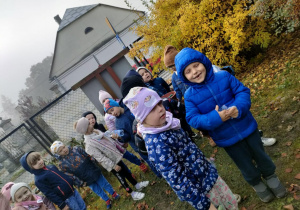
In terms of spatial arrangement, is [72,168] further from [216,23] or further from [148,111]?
[216,23]

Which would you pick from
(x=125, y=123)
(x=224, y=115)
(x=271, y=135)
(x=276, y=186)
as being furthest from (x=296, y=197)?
(x=125, y=123)

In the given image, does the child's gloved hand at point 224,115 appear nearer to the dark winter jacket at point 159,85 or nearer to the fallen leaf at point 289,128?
the fallen leaf at point 289,128

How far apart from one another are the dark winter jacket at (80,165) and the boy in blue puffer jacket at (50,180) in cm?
18

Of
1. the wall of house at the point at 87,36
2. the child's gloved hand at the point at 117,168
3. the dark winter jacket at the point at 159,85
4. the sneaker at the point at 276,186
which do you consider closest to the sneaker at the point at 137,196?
the child's gloved hand at the point at 117,168

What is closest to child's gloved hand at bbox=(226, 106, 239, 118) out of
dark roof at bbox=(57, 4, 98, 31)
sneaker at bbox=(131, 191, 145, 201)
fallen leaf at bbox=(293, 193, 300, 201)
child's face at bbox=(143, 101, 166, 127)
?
child's face at bbox=(143, 101, 166, 127)

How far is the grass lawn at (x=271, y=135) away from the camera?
8.61ft

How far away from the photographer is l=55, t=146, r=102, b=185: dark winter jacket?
3881 mm

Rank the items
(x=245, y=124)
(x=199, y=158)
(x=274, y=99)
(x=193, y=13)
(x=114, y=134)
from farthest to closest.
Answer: (x=193, y=13)
(x=274, y=99)
(x=114, y=134)
(x=245, y=124)
(x=199, y=158)

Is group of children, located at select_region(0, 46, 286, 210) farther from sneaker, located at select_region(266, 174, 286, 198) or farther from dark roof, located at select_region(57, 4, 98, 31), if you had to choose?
dark roof, located at select_region(57, 4, 98, 31)

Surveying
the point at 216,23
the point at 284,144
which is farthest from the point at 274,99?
the point at 216,23

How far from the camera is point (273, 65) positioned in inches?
207

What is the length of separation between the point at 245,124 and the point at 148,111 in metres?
1.07

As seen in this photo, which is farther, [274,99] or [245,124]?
[274,99]

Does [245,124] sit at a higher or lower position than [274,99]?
higher
